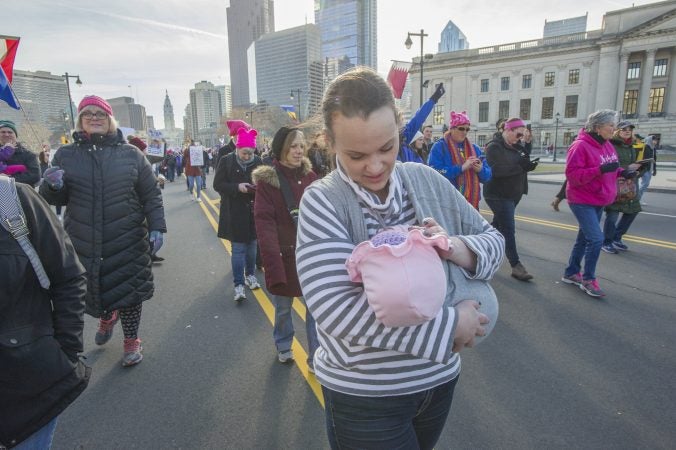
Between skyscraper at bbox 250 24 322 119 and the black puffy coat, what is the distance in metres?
101

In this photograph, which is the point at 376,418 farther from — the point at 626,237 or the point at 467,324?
the point at 626,237

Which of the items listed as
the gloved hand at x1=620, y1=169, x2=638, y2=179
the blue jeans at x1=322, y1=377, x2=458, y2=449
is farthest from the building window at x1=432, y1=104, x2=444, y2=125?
the blue jeans at x1=322, y1=377, x2=458, y2=449

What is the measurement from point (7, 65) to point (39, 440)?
17.4ft

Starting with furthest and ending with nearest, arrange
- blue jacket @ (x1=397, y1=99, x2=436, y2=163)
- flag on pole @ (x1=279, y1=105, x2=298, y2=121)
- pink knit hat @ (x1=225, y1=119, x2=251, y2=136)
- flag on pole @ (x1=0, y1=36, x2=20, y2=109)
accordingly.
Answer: flag on pole @ (x1=279, y1=105, x2=298, y2=121) → pink knit hat @ (x1=225, y1=119, x2=251, y2=136) → blue jacket @ (x1=397, y1=99, x2=436, y2=163) → flag on pole @ (x1=0, y1=36, x2=20, y2=109)

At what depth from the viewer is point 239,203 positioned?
5.24 meters

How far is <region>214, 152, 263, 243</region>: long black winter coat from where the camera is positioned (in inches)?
205

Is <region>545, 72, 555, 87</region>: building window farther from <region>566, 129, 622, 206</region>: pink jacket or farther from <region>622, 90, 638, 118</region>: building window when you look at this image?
<region>566, 129, 622, 206</region>: pink jacket

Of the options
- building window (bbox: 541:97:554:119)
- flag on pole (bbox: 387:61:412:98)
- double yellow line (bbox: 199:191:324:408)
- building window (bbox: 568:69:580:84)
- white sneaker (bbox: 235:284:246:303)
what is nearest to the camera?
flag on pole (bbox: 387:61:412:98)

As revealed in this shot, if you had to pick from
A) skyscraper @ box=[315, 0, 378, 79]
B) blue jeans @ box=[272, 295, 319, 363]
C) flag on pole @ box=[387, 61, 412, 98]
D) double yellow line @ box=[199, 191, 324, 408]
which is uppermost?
skyscraper @ box=[315, 0, 378, 79]

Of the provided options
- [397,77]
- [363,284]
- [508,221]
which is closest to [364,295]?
[363,284]

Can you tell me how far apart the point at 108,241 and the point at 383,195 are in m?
2.92

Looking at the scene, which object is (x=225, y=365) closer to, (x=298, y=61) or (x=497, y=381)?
(x=497, y=381)

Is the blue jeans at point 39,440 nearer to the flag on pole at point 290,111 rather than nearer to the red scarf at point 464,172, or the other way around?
the red scarf at point 464,172

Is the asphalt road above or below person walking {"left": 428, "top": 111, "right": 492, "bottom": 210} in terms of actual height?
below
